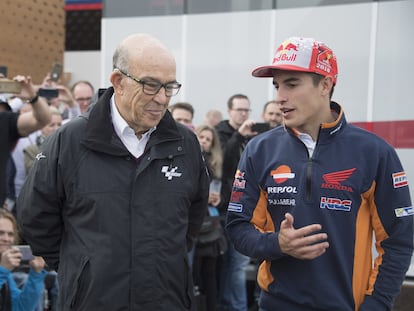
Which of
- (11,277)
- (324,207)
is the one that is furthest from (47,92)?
(324,207)

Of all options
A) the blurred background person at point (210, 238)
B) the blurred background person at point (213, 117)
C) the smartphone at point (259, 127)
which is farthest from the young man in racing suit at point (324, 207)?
the blurred background person at point (213, 117)

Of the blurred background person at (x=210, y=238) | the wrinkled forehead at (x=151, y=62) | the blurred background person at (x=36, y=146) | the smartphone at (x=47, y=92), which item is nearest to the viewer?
the wrinkled forehead at (x=151, y=62)

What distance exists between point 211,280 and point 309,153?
272 centimetres

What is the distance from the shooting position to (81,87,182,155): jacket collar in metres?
2.19

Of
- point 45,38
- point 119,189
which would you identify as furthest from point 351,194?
point 45,38

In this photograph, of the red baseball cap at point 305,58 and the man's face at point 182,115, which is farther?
the man's face at point 182,115

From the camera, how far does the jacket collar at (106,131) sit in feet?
7.17

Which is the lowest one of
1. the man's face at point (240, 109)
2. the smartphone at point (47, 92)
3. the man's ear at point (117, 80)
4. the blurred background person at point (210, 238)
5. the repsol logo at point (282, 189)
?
the blurred background person at point (210, 238)

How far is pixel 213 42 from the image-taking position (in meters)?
5.26

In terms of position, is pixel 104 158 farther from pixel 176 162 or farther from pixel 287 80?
pixel 287 80

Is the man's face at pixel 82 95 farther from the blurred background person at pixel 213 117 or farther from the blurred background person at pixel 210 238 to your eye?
the blurred background person at pixel 210 238

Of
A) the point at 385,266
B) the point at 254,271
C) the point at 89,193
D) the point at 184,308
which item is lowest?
the point at 254,271

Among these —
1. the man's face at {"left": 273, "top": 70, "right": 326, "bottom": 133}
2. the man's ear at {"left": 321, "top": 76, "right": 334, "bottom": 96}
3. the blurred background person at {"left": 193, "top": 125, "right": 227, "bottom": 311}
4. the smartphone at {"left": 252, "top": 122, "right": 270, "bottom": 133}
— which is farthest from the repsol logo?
the smartphone at {"left": 252, "top": 122, "right": 270, "bottom": 133}

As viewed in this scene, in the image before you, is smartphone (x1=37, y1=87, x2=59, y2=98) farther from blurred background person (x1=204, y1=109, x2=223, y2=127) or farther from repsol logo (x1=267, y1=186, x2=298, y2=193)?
repsol logo (x1=267, y1=186, x2=298, y2=193)
